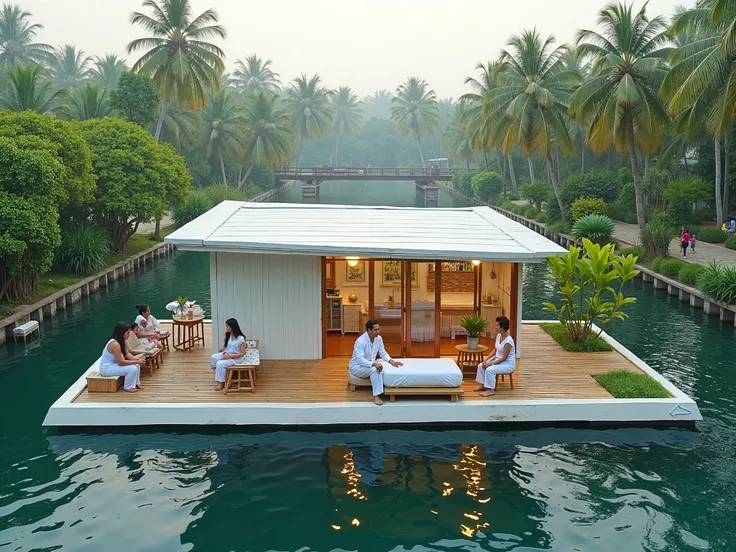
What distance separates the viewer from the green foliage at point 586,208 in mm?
39250

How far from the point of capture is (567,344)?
55.6 ft

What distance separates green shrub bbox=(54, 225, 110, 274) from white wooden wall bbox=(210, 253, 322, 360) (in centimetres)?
1590

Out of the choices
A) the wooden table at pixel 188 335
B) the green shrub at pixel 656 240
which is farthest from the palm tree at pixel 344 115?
the wooden table at pixel 188 335

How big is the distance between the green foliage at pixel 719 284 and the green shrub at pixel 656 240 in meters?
6.34

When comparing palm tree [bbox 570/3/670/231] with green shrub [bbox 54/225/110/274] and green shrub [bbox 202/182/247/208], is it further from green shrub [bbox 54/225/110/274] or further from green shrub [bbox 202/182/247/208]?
green shrub [bbox 202/182/247/208]

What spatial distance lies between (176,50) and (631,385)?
135 feet

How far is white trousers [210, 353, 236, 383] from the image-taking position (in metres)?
13.8

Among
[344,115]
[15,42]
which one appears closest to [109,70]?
[15,42]

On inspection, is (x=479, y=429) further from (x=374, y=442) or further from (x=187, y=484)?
(x=187, y=484)

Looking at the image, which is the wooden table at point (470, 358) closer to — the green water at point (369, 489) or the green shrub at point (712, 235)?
the green water at point (369, 489)

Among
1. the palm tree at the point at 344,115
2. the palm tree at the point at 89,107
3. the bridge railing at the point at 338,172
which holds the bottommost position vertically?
the bridge railing at the point at 338,172

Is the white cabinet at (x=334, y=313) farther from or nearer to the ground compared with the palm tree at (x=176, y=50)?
nearer to the ground

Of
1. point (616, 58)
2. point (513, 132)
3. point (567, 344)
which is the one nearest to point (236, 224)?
point (567, 344)

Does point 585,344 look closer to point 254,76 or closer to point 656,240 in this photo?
point 656,240
